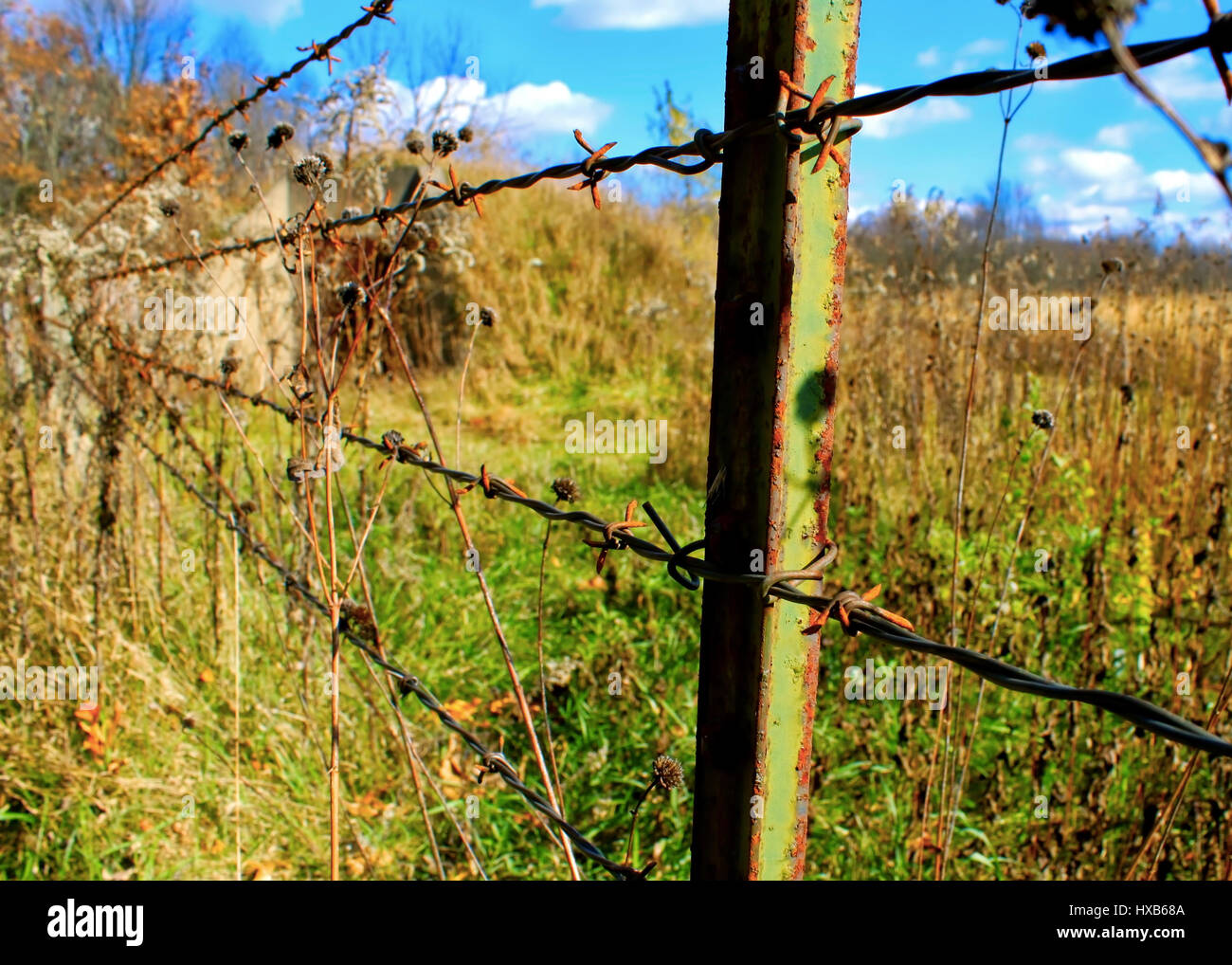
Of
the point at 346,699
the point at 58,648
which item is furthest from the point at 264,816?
the point at 58,648

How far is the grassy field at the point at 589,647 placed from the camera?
8.18 ft

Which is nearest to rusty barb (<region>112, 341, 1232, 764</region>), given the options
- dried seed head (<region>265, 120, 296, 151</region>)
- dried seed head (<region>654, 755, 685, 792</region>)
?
dried seed head (<region>654, 755, 685, 792</region>)

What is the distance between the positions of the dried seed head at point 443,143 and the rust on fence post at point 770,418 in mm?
860

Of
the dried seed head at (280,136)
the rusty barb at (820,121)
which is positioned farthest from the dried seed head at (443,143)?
the rusty barb at (820,121)

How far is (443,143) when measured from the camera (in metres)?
1.72

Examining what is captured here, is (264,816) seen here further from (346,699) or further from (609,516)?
(609,516)

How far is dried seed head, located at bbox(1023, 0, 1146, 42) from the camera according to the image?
14.2 inches

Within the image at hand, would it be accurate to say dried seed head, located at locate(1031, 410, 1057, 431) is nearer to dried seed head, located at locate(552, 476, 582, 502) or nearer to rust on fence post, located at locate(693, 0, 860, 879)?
dried seed head, located at locate(552, 476, 582, 502)

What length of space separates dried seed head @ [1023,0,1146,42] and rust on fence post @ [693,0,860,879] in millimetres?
530

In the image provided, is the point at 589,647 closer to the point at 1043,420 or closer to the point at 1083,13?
the point at 1043,420

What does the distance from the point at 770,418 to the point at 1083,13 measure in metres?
0.59

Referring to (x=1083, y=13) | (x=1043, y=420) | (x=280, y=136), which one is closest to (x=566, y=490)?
(x=280, y=136)
